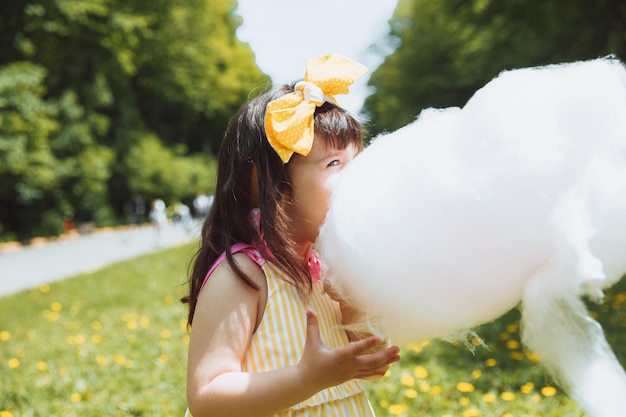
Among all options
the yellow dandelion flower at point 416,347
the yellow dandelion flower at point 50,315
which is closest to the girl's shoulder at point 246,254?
the yellow dandelion flower at point 416,347

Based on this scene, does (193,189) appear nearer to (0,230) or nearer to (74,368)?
(0,230)

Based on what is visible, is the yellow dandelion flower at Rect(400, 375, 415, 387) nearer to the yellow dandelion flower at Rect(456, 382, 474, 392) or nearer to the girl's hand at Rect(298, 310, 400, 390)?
the yellow dandelion flower at Rect(456, 382, 474, 392)

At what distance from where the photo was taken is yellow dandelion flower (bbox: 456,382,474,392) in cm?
329

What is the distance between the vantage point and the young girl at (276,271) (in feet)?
4.72

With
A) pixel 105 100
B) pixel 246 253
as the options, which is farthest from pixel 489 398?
pixel 105 100

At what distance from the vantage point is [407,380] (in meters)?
3.42

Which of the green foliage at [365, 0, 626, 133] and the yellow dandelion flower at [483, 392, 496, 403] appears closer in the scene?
the yellow dandelion flower at [483, 392, 496, 403]

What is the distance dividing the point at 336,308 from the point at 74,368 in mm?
3060

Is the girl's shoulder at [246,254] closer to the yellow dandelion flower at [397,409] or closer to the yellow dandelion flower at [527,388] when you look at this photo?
the yellow dandelion flower at [397,409]

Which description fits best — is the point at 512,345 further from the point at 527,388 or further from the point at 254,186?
the point at 254,186

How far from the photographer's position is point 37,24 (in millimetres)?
16578

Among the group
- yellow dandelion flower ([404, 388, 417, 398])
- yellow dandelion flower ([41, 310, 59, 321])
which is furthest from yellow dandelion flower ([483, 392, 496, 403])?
yellow dandelion flower ([41, 310, 59, 321])

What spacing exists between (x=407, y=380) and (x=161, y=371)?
163cm

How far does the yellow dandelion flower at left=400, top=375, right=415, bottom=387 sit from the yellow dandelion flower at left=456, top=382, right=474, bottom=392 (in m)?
0.25
